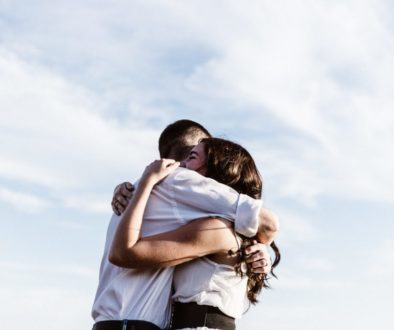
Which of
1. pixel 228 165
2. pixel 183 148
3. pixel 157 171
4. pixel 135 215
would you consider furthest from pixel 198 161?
pixel 183 148

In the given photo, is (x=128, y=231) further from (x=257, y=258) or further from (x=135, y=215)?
(x=257, y=258)

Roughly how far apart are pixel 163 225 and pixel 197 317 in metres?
0.60

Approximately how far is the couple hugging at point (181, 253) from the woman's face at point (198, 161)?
0.15 m

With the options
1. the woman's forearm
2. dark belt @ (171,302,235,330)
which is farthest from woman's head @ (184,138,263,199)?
dark belt @ (171,302,235,330)

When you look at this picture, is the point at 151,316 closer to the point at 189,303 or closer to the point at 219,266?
the point at 189,303

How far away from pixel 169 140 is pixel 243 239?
176 cm

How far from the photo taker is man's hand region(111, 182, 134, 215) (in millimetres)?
4445

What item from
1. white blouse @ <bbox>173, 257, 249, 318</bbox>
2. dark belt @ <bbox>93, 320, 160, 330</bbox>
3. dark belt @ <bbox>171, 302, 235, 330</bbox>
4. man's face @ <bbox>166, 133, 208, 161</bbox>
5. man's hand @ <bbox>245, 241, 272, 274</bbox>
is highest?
man's face @ <bbox>166, 133, 208, 161</bbox>

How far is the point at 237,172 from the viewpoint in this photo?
14.8 feet

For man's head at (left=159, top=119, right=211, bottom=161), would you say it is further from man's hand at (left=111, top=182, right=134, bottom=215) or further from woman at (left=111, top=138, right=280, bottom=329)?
woman at (left=111, top=138, right=280, bottom=329)

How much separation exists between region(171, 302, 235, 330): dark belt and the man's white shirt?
8 cm

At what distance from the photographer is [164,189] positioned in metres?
4.35

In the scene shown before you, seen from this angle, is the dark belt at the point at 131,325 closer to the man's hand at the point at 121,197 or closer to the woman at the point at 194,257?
the woman at the point at 194,257

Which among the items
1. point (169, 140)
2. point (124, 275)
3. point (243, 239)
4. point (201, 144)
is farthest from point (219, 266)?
point (169, 140)
